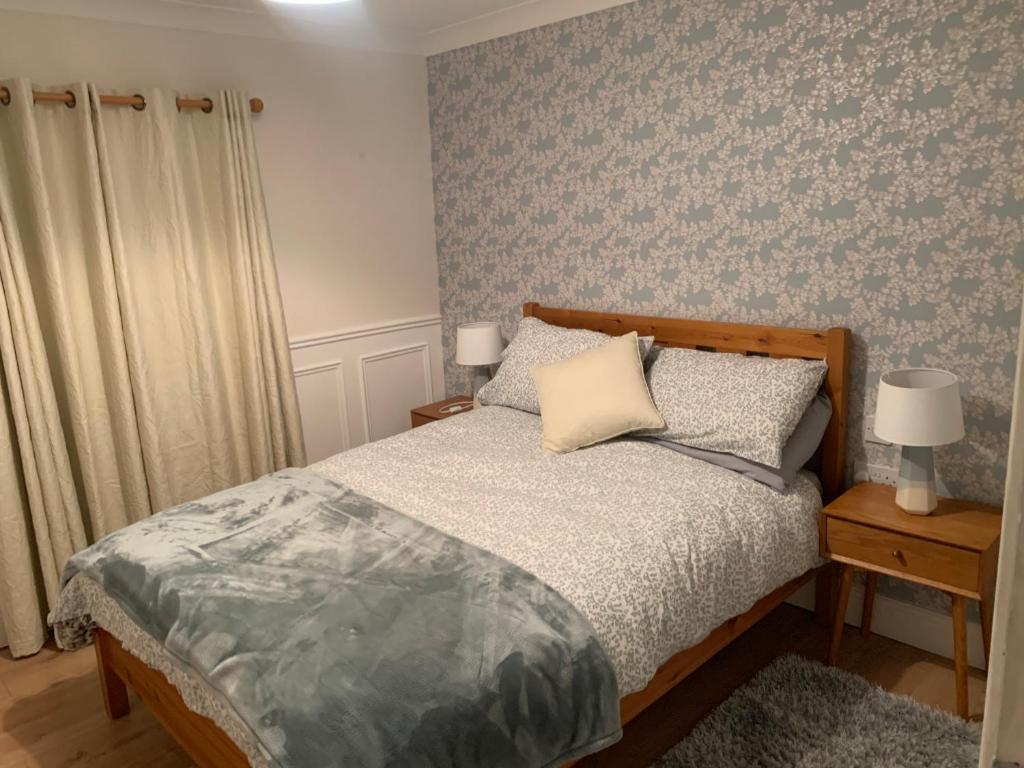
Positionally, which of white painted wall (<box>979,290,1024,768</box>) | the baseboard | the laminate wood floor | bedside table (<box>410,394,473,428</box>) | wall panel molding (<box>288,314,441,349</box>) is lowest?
the laminate wood floor

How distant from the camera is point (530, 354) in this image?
10.8ft

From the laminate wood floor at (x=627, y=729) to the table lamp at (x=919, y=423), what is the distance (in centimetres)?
59

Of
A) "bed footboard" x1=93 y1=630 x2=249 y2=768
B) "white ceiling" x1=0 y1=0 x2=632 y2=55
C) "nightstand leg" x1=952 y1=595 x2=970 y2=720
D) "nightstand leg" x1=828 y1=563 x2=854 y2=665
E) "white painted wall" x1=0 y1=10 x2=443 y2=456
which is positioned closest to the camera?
"bed footboard" x1=93 y1=630 x2=249 y2=768

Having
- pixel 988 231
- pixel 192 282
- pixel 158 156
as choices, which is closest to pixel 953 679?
pixel 988 231

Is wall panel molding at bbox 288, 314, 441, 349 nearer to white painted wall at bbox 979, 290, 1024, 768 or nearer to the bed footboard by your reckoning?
the bed footboard

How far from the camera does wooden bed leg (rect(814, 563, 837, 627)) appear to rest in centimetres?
280

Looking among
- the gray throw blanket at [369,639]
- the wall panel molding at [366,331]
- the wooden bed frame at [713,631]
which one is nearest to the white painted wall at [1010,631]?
the gray throw blanket at [369,639]

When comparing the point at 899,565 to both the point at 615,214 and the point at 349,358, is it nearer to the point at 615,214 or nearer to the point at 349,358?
the point at 615,214

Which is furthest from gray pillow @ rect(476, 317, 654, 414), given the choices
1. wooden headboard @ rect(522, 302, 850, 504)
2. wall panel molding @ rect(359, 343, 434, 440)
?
wall panel molding @ rect(359, 343, 434, 440)

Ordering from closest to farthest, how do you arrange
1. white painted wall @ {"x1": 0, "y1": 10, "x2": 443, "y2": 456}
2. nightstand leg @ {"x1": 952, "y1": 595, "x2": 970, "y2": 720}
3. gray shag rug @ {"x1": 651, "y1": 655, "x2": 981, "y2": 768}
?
gray shag rug @ {"x1": 651, "y1": 655, "x2": 981, "y2": 768} < nightstand leg @ {"x1": 952, "y1": 595, "x2": 970, "y2": 720} < white painted wall @ {"x1": 0, "y1": 10, "x2": 443, "y2": 456}

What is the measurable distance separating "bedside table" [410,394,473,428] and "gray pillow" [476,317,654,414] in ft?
1.25

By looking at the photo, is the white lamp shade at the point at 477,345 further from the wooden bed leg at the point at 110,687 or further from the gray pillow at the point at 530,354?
the wooden bed leg at the point at 110,687

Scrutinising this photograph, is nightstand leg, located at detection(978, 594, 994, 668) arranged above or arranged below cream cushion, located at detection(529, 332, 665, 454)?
below

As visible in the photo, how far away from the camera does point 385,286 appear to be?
3963 millimetres
